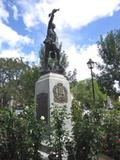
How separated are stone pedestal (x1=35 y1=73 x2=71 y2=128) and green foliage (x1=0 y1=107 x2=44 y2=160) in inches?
171

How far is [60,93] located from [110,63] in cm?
2711

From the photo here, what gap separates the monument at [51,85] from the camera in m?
14.2

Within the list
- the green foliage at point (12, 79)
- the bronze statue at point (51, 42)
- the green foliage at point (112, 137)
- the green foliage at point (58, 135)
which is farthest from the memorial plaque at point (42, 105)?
the green foliage at point (12, 79)

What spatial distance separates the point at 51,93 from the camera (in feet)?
47.0

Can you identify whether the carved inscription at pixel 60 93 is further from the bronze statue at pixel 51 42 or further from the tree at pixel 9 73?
the tree at pixel 9 73

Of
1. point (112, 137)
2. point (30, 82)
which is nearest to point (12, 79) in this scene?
point (30, 82)

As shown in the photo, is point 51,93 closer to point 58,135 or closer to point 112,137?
point 112,137

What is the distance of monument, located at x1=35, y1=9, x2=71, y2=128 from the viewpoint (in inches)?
560

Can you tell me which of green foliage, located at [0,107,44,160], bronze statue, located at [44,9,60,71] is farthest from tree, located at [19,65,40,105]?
green foliage, located at [0,107,44,160]

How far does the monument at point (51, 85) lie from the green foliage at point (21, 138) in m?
4.02

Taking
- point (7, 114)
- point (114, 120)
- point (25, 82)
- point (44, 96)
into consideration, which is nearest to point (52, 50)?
point (44, 96)

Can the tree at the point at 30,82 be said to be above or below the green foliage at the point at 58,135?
above

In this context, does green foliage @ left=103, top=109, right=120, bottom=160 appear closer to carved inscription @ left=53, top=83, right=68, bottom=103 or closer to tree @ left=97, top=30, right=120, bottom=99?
carved inscription @ left=53, top=83, right=68, bottom=103

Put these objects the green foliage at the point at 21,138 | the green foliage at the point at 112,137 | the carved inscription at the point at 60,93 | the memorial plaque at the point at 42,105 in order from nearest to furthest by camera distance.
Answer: the green foliage at the point at 21,138
the green foliage at the point at 112,137
the memorial plaque at the point at 42,105
the carved inscription at the point at 60,93
